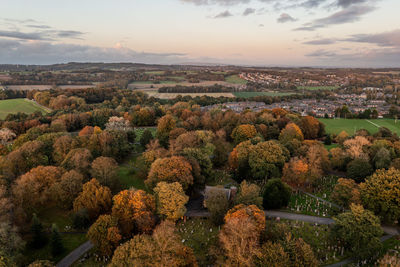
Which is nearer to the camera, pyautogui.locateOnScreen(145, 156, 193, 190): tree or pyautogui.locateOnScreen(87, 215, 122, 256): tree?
pyautogui.locateOnScreen(87, 215, 122, 256): tree

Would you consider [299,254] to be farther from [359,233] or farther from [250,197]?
[250,197]

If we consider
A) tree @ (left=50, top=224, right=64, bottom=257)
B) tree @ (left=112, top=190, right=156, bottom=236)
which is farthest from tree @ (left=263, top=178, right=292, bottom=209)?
tree @ (left=50, top=224, right=64, bottom=257)

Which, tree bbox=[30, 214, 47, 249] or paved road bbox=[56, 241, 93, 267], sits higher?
tree bbox=[30, 214, 47, 249]

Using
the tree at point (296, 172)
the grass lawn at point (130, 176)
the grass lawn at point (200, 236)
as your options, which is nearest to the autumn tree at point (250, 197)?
the grass lawn at point (200, 236)

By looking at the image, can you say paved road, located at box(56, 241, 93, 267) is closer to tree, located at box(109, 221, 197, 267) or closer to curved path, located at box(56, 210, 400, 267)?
curved path, located at box(56, 210, 400, 267)

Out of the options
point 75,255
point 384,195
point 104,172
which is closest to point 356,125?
point 384,195

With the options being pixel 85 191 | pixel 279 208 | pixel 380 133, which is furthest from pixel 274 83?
pixel 85 191
